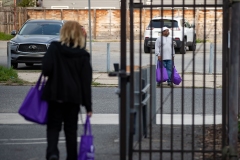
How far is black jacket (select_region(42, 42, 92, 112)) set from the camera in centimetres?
645

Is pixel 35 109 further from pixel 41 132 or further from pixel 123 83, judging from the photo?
pixel 41 132

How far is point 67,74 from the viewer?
257 inches

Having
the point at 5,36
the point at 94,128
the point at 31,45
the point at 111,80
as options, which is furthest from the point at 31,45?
the point at 5,36

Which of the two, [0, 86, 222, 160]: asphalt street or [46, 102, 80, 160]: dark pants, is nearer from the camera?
[46, 102, 80, 160]: dark pants

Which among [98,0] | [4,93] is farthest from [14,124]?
[98,0]

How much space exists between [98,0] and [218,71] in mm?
29533

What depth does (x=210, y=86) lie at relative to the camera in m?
16.3

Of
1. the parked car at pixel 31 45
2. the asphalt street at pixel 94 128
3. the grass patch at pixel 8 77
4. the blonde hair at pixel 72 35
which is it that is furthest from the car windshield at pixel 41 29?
the blonde hair at pixel 72 35

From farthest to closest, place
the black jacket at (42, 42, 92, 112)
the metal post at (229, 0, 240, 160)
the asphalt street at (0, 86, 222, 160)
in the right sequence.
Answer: the asphalt street at (0, 86, 222, 160) → the metal post at (229, 0, 240, 160) → the black jacket at (42, 42, 92, 112)

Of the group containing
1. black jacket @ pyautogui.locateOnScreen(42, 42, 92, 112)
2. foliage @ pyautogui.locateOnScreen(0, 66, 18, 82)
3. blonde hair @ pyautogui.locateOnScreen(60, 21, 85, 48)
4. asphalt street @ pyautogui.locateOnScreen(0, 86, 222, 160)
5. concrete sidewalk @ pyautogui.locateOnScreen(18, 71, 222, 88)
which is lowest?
asphalt street @ pyautogui.locateOnScreen(0, 86, 222, 160)

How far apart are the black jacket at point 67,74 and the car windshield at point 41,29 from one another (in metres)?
14.1

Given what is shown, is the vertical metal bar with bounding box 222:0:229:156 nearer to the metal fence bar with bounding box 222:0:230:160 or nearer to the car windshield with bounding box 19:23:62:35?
the metal fence bar with bounding box 222:0:230:160

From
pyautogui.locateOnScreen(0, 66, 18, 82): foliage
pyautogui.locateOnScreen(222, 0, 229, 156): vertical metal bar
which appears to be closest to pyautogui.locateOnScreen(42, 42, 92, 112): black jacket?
pyautogui.locateOnScreen(222, 0, 229, 156): vertical metal bar

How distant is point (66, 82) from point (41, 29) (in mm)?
14652
